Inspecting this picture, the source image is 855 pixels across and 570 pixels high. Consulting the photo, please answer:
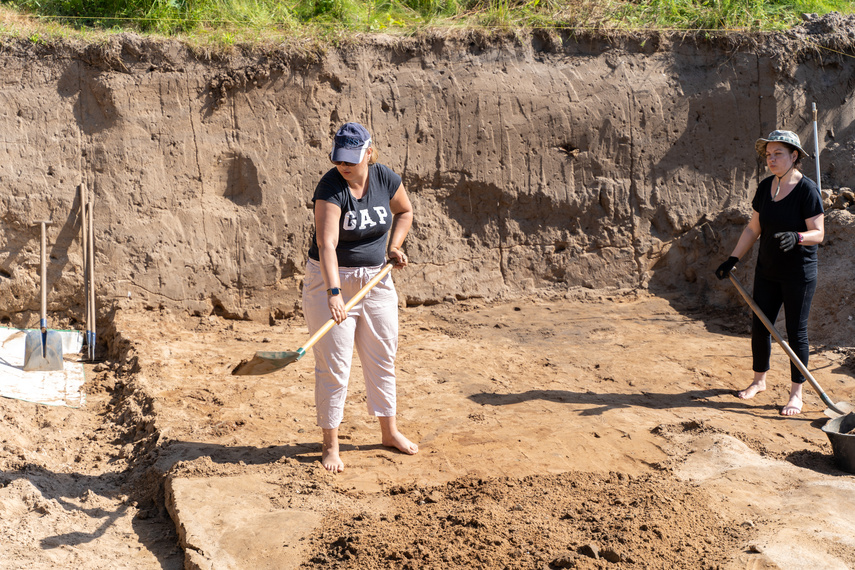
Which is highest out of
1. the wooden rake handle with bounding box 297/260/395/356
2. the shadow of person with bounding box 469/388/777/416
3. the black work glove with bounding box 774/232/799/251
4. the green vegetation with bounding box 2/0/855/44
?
the green vegetation with bounding box 2/0/855/44

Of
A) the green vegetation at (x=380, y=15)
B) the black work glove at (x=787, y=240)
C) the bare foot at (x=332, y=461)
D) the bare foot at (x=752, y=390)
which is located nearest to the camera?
the bare foot at (x=332, y=461)

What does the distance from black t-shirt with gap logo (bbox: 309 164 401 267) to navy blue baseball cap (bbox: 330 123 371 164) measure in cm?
14

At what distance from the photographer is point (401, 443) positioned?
4.28 m

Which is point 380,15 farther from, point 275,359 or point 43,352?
point 275,359

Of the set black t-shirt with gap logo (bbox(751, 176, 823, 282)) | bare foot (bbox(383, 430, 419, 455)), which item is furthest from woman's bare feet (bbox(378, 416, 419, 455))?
black t-shirt with gap logo (bbox(751, 176, 823, 282))

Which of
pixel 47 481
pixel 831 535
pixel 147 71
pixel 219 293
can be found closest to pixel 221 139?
pixel 147 71

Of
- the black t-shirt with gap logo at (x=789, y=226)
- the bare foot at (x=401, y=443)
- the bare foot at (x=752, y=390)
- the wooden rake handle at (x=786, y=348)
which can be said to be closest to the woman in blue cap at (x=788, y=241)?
the black t-shirt with gap logo at (x=789, y=226)

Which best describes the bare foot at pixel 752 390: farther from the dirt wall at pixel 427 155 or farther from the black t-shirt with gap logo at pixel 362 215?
the black t-shirt with gap logo at pixel 362 215

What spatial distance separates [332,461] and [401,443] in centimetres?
44

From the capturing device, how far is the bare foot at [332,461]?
4.00 metres

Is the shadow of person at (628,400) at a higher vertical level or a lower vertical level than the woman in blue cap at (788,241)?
lower

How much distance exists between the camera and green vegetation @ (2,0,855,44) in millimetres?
6961

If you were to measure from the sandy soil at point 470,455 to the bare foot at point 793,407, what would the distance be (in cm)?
6

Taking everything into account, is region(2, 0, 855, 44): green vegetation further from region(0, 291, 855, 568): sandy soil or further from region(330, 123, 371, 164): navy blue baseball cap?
region(330, 123, 371, 164): navy blue baseball cap
